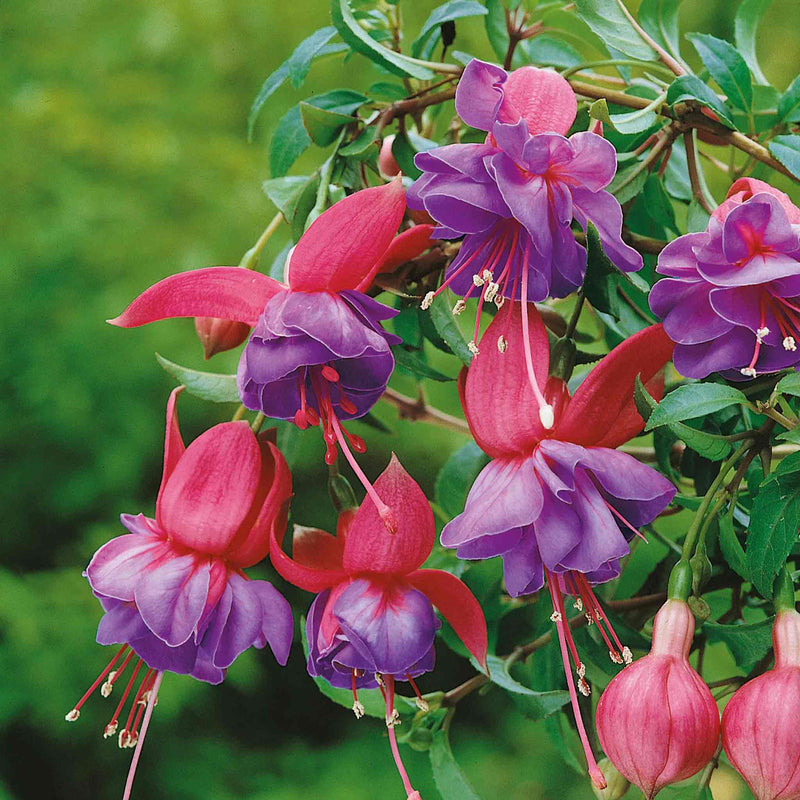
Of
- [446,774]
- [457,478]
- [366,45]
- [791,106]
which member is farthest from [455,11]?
[446,774]

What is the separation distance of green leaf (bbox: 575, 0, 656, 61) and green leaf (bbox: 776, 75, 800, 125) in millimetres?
80

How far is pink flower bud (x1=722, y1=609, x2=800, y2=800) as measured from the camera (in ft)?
1.05

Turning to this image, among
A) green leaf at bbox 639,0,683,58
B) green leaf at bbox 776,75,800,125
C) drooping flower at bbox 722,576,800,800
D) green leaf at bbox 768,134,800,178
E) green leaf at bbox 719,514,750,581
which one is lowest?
green leaf at bbox 719,514,750,581

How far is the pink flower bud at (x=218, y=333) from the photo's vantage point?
48cm

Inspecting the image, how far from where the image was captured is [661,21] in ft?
1.94

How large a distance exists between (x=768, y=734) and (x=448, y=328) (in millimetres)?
209

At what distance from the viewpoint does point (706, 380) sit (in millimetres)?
418

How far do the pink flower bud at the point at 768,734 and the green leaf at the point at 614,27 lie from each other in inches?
12.0

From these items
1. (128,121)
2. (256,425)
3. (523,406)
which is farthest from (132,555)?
(128,121)

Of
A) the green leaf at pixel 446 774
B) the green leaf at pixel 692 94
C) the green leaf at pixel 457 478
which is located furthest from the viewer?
the green leaf at pixel 457 478

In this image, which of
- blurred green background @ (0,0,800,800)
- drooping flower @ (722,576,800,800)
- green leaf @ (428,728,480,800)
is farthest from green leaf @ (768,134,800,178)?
blurred green background @ (0,0,800,800)

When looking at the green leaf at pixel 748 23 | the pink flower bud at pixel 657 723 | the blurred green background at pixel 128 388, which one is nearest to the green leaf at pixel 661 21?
the green leaf at pixel 748 23

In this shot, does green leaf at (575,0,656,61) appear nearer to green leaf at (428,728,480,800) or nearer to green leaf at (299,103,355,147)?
green leaf at (299,103,355,147)

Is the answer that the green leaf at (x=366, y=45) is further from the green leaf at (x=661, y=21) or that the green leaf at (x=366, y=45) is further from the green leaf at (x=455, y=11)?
the green leaf at (x=661, y=21)
